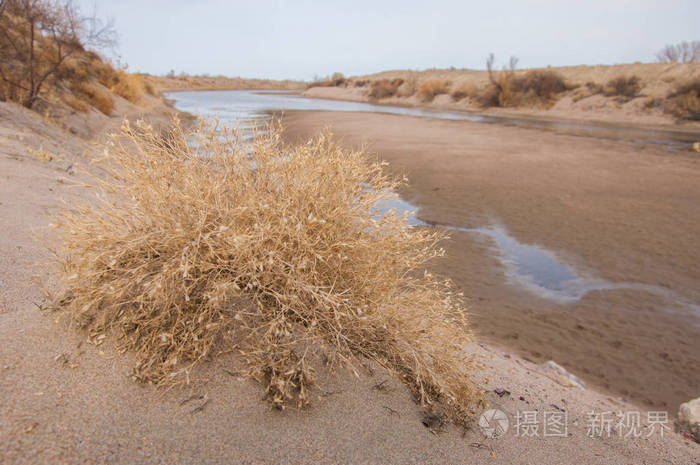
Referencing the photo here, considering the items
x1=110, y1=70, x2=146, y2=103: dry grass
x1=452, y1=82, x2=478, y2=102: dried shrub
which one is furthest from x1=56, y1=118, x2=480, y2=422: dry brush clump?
x1=452, y1=82, x2=478, y2=102: dried shrub

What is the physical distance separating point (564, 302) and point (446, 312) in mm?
3266

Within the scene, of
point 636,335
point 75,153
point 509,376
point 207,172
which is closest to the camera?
point 207,172

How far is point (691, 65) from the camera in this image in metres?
27.2

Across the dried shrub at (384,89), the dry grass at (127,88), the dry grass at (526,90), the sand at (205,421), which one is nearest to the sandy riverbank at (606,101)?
the dry grass at (526,90)

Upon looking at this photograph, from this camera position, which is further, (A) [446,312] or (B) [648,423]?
(B) [648,423]

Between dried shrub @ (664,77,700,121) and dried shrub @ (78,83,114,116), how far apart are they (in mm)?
26550

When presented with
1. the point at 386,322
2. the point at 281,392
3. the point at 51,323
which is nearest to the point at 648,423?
the point at 386,322

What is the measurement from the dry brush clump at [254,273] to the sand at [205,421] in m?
0.10

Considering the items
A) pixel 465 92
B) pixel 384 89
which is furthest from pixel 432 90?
pixel 384 89

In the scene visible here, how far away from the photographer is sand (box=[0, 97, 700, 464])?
1506 millimetres

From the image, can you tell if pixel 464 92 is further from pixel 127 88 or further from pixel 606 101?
pixel 127 88

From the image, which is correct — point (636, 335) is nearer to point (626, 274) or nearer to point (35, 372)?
point (626, 274)

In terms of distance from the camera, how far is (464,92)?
35594 millimetres

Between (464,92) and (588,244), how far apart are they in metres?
32.2
